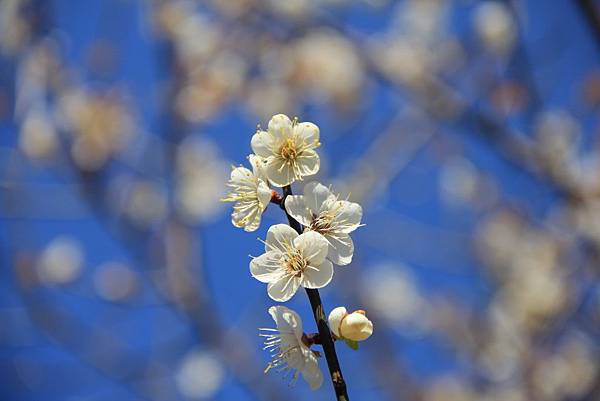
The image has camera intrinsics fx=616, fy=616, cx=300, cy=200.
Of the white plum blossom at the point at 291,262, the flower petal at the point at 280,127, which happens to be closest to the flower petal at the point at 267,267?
the white plum blossom at the point at 291,262

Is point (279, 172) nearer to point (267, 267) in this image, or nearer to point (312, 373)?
point (267, 267)

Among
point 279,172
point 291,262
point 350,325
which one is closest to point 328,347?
point 350,325

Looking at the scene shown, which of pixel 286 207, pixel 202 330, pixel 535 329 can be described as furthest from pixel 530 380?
pixel 286 207

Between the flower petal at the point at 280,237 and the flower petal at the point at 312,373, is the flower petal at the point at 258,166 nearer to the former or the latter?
the flower petal at the point at 280,237

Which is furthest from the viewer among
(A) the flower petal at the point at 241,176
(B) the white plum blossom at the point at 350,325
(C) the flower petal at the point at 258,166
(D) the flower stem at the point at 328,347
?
(A) the flower petal at the point at 241,176

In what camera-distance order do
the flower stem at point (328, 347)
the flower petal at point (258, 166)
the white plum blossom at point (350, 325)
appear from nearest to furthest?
the flower stem at point (328, 347) < the white plum blossom at point (350, 325) < the flower petal at point (258, 166)

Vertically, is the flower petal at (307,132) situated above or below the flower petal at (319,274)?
above

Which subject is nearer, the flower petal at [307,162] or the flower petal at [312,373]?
the flower petal at [312,373]

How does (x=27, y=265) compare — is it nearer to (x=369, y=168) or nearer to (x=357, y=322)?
(x=369, y=168)
